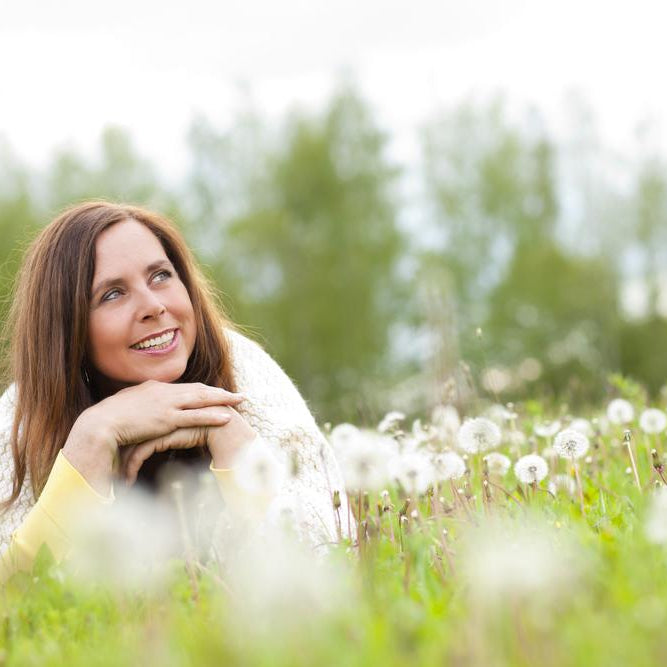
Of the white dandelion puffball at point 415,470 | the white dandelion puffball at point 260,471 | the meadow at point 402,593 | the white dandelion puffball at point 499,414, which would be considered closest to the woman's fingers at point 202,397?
the meadow at point 402,593

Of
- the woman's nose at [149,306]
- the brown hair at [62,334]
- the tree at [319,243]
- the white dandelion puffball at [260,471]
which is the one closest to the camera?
the white dandelion puffball at [260,471]

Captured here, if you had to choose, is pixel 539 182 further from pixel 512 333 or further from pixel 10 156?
pixel 10 156

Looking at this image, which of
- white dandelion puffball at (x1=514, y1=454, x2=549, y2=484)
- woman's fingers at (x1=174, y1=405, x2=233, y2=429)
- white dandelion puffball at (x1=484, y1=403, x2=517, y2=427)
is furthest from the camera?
white dandelion puffball at (x1=484, y1=403, x2=517, y2=427)

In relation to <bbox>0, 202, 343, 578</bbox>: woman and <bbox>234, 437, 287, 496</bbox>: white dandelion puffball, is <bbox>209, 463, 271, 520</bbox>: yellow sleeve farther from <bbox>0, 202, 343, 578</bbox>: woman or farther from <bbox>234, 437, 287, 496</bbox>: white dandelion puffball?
<bbox>234, 437, 287, 496</bbox>: white dandelion puffball

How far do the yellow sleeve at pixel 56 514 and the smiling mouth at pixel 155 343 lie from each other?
564 mm

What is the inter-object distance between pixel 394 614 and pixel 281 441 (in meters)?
1.91

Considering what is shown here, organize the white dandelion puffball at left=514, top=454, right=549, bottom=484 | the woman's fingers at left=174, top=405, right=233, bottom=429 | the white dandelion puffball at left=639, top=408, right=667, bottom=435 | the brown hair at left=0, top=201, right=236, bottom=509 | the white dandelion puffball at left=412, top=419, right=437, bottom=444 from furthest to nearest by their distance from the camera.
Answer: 1. the white dandelion puffball at left=412, top=419, right=437, bottom=444
2. the white dandelion puffball at left=639, top=408, right=667, bottom=435
3. the brown hair at left=0, top=201, right=236, bottom=509
4. the woman's fingers at left=174, top=405, right=233, bottom=429
5. the white dandelion puffball at left=514, top=454, right=549, bottom=484

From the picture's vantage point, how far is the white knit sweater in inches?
139

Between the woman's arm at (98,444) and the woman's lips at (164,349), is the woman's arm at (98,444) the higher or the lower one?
the lower one

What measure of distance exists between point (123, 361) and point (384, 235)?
2663 cm

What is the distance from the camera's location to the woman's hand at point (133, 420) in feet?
11.8

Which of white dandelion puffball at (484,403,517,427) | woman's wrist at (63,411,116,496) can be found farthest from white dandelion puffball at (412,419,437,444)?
woman's wrist at (63,411,116,496)

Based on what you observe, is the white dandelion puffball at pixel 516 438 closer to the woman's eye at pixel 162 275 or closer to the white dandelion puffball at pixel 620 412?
the white dandelion puffball at pixel 620 412

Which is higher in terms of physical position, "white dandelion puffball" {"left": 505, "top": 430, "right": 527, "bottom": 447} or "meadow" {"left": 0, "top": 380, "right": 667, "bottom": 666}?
"meadow" {"left": 0, "top": 380, "right": 667, "bottom": 666}
